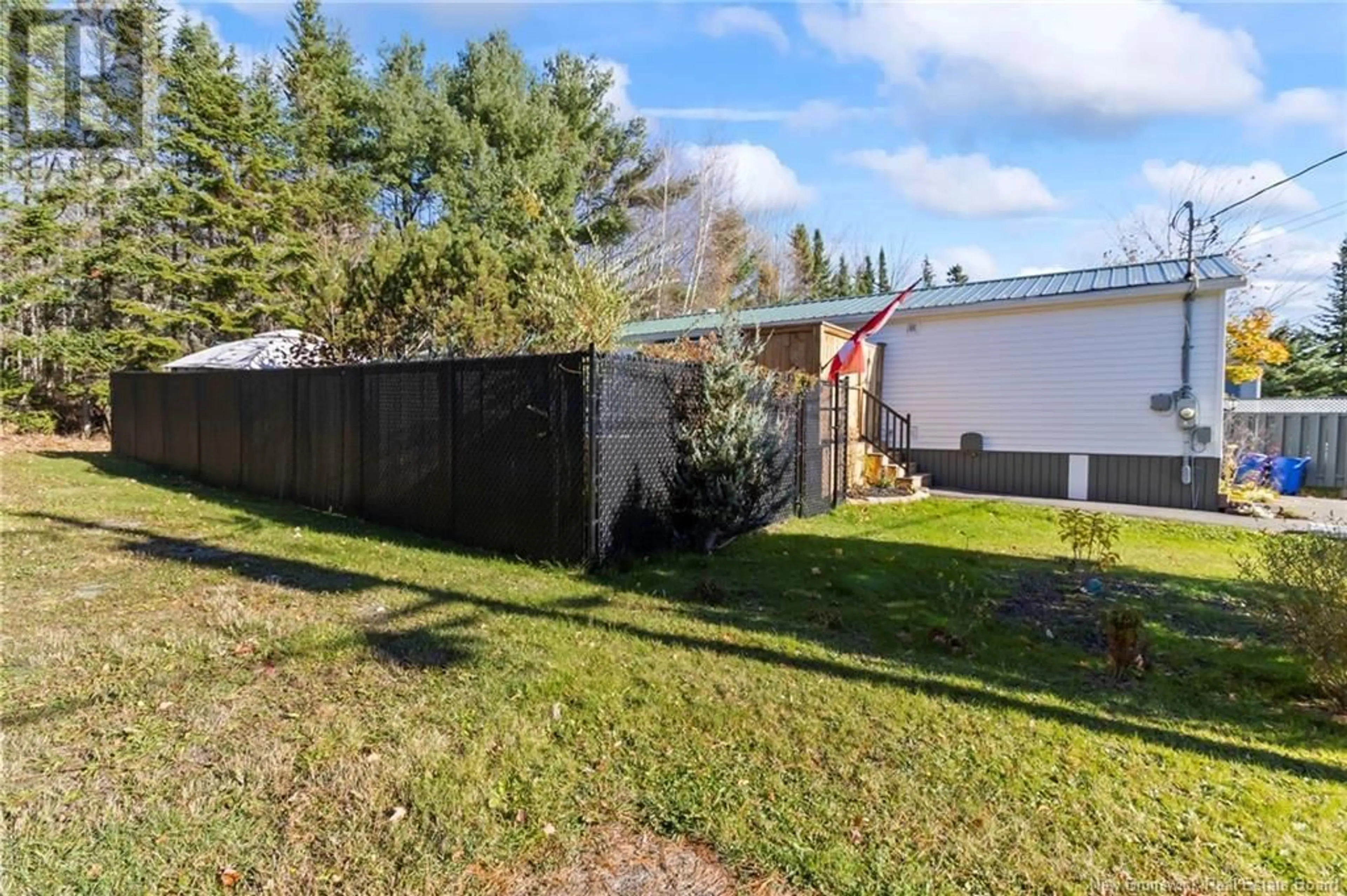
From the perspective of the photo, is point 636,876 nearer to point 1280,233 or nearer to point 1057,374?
point 1057,374

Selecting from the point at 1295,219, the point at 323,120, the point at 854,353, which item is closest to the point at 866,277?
the point at 1295,219

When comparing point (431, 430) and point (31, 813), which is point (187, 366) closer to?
A: point (431, 430)

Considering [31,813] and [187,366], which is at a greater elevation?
[187,366]

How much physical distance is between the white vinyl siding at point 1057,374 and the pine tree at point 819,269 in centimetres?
2206

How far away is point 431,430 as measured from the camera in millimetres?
6457

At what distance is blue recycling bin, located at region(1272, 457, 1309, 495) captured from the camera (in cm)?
1218

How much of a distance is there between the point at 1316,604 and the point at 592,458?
168 inches

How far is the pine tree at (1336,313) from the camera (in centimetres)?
2723

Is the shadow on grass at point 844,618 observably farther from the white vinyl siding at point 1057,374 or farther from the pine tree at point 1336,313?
the pine tree at point 1336,313

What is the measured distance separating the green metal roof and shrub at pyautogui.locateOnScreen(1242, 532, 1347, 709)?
566 centimetres

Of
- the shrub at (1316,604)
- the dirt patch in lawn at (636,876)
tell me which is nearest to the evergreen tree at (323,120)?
the dirt patch in lawn at (636,876)

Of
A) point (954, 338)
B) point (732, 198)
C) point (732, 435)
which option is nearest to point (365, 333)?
point (732, 435)

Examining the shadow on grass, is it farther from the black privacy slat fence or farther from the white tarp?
the white tarp

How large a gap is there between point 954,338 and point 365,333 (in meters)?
9.58
